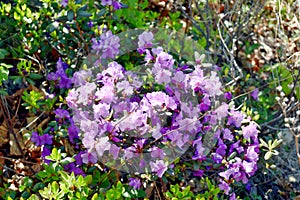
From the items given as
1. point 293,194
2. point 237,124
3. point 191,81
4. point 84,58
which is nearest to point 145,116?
point 191,81


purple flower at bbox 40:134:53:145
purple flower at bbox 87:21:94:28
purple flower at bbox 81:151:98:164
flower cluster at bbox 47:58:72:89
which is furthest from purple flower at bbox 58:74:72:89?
purple flower at bbox 81:151:98:164

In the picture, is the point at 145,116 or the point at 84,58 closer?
the point at 145,116

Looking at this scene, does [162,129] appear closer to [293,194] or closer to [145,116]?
[145,116]

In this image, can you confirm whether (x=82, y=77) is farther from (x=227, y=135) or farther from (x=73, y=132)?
(x=227, y=135)

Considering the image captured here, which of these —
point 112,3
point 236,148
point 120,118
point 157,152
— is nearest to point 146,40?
point 112,3

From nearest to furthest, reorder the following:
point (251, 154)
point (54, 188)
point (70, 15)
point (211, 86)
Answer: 1. point (54, 188)
2. point (211, 86)
3. point (251, 154)
4. point (70, 15)

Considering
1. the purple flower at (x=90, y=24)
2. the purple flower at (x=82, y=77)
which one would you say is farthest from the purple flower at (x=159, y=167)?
the purple flower at (x=90, y=24)

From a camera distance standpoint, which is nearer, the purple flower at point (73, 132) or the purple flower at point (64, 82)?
the purple flower at point (73, 132)

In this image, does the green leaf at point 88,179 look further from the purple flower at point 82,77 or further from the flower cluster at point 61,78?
the flower cluster at point 61,78
